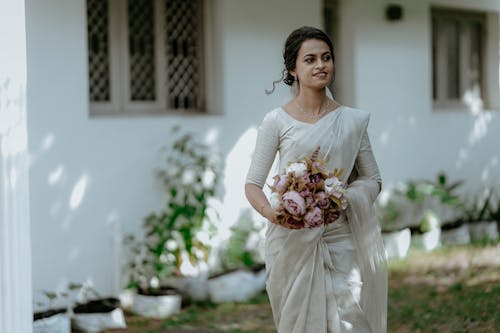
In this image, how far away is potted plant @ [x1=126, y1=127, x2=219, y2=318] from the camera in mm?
7980

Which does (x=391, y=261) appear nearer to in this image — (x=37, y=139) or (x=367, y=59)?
(x=367, y=59)

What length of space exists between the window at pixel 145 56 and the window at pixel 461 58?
13.3ft

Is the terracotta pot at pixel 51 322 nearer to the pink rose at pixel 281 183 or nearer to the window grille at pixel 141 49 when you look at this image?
the window grille at pixel 141 49

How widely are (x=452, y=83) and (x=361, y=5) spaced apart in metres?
2.33

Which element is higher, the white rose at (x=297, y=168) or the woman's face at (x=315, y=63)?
the woman's face at (x=315, y=63)

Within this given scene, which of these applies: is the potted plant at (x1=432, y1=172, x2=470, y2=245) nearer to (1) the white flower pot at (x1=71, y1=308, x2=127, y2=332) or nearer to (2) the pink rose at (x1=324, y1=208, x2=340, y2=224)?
(1) the white flower pot at (x1=71, y1=308, x2=127, y2=332)

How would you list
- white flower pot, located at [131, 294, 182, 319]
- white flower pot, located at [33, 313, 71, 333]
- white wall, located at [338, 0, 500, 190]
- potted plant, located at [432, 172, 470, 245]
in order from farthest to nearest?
potted plant, located at [432, 172, 470, 245] → white wall, located at [338, 0, 500, 190] → white flower pot, located at [131, 294, 182, 319] → white flower pot, located at [33, 313, 71, 333]

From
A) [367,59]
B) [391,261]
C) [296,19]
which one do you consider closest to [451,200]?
[391,261]

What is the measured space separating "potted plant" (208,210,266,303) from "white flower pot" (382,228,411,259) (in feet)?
5.69

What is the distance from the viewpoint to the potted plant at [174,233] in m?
7.98

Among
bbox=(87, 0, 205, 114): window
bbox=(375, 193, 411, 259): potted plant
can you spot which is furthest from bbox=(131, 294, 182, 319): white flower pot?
bbox=(375, 193, 411, 259): potted plant

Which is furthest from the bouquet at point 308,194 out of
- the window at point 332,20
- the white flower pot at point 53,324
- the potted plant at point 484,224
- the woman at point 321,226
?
the potted plant at point 484,224

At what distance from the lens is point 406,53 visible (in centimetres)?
1099

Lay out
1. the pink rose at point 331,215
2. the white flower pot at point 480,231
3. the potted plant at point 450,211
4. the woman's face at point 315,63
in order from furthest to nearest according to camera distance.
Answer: the white flower pot at point 480,231, the potted plant at point 450,211, the woman's face at point 315,63, the pink rose at point 331,215
